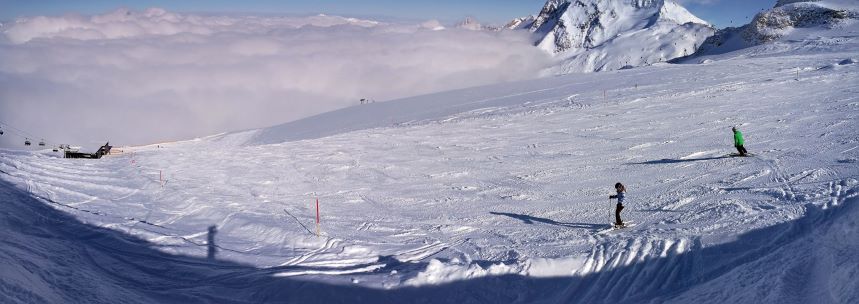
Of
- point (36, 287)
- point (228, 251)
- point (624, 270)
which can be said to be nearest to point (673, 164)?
point (624, 270)

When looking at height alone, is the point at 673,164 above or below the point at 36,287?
above

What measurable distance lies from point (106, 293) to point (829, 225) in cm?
1328

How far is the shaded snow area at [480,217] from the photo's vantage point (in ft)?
31.8

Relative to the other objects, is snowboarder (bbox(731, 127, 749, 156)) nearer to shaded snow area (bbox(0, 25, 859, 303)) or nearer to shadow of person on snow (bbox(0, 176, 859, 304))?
shaded snow area (bbox(0, 25, 859, 303))

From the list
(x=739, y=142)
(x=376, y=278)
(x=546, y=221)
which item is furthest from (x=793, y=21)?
(x=376, y=278)

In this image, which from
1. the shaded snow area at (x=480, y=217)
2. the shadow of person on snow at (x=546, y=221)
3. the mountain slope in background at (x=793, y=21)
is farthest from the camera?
the mountain slope in background at (x=793, y=21)

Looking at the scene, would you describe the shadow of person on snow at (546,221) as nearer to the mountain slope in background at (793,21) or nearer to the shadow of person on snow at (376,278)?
the shadow of person on snow at (376,278)

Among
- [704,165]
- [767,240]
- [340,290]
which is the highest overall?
[704,165]

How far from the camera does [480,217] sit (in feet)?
48.3

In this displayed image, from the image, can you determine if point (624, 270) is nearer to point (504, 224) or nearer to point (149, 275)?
point (504, 224)

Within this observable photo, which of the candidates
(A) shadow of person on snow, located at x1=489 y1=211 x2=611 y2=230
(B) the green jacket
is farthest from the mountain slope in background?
(A) shadow of person on snow, located at x1=489 y1=211 x2=611 y2=230

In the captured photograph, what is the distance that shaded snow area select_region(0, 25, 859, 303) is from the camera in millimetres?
9695

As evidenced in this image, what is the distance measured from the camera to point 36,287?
9055mm

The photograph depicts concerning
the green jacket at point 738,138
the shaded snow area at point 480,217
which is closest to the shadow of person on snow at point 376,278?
the shaded snow area at point 480,217
